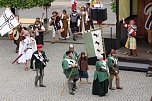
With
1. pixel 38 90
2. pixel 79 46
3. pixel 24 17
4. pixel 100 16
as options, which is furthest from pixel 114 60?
pixel 24 17

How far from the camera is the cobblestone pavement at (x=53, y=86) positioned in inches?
620

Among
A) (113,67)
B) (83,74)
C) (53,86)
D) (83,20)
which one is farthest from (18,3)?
(113,67)

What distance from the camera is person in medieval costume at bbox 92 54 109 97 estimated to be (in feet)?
51.0

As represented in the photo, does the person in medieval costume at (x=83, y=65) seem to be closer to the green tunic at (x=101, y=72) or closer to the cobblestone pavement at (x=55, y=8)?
the green tunic at (x=101, y=72)

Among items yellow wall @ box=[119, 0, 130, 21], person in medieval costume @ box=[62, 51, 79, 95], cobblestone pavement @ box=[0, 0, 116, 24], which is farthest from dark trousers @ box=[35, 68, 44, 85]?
cobblestone pavement @ box=[0, 0, 116, 24]

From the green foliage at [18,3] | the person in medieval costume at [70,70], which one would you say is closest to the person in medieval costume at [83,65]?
the person in medieval costume at [70,70]

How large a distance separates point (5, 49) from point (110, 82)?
7.91 metres

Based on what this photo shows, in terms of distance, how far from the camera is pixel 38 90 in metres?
16.6

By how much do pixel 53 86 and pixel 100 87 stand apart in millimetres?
2072

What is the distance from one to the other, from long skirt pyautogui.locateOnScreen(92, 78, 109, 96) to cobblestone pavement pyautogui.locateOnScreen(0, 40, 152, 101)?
17 cm

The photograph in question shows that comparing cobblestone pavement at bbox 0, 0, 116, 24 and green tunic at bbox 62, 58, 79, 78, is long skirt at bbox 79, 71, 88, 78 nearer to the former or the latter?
green tunic at bbox 62, 58, 79, 78

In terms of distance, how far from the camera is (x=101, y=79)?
15648mm

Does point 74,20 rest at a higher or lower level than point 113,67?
higher

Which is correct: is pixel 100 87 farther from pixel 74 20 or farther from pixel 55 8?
pixel 55 8
